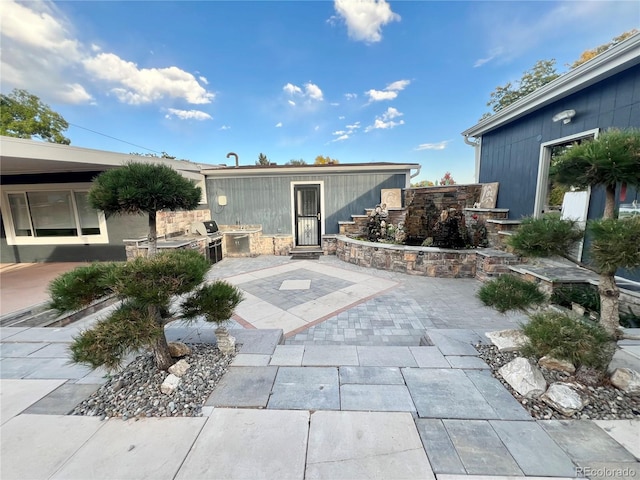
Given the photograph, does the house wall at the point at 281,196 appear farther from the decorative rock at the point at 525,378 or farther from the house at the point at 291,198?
the decorative rock at the point at 525,378

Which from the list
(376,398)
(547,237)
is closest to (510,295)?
(547,237)

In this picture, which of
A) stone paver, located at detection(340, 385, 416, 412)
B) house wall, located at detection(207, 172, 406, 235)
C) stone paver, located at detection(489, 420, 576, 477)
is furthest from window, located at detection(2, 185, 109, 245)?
stone paver, located at detection(489, 420, 576, 477)

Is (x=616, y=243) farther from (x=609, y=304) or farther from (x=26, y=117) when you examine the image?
(x=26, y=117)

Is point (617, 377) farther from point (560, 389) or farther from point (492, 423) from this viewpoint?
point (492, 423)

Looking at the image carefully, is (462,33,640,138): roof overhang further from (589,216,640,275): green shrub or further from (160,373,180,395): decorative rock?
(160,373,180,395): decorative rock

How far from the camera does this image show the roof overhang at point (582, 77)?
2.90 meters

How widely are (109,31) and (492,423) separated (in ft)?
34.1

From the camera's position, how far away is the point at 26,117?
1496 cm

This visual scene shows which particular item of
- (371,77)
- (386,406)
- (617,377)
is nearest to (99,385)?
(386,406)

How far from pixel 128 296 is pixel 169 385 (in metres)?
0.82

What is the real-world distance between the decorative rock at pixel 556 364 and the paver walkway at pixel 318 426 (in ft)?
1.28

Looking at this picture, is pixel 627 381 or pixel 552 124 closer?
pixel 627 381

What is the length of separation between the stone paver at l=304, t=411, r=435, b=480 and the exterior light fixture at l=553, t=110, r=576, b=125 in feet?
17.3

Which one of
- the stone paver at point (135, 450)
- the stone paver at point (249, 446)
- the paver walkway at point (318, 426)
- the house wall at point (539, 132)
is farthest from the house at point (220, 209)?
the stone paver at point (249, 446)
